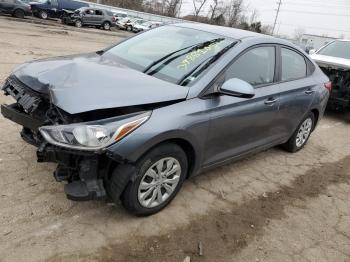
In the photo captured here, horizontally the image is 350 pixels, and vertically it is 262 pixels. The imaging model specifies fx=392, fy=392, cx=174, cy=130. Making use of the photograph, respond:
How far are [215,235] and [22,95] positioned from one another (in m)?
2.25

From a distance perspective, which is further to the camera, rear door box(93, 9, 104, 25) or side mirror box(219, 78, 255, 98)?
rear door box(93, 9, 104, 25)

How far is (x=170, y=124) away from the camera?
3424 millimetres

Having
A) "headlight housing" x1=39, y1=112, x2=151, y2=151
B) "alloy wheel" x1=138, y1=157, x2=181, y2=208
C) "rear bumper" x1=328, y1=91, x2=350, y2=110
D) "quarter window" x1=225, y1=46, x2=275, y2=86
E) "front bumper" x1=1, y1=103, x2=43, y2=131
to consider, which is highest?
"quarter window" x1=225, y1=46, x2=275, y2=86

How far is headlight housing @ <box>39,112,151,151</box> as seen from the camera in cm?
306

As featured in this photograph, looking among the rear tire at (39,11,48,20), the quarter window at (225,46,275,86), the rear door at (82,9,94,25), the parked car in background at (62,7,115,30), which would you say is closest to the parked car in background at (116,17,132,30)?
the parked car in background at (62,7,115,30)

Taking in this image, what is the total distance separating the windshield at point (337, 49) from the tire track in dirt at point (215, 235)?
18.8ft

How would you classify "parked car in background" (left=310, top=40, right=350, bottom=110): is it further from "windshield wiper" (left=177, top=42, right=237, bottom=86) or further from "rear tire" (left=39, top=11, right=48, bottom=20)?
"rear tire" (left=39, top=11, right=48, bottom=20)

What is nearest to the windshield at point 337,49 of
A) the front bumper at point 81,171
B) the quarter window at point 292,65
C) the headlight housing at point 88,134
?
the quarter window at point 292,65

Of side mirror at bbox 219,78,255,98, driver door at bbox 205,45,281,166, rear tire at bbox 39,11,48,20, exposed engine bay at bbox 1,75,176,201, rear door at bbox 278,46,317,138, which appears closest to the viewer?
exposed engine bay at bbox 1,75,176,201

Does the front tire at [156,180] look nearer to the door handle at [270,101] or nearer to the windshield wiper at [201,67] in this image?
the windshield wiper at [201,67]

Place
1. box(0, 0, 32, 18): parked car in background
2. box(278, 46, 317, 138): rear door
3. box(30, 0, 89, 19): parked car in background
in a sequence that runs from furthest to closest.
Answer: box(30, 0, 89, 19): parked car in background < box(0, 0, 32, 18): parked car in background < box(278, 46, 317, 138): rear door

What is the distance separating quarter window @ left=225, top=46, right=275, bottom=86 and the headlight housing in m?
1.39

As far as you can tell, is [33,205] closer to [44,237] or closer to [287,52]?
[44,237]

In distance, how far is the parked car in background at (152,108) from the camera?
125 inches
